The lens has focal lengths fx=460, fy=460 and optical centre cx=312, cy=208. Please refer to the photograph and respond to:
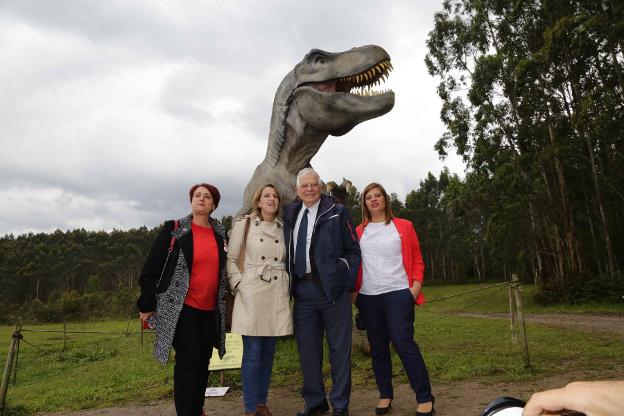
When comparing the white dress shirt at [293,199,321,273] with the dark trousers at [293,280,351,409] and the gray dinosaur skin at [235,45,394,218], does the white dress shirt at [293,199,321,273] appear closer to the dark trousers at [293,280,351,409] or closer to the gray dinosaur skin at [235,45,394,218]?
the dark trousers at [293,280,351,409]

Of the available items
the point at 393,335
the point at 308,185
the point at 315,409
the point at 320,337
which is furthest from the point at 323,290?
the point at 315,409

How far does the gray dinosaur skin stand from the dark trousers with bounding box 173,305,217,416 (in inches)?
65.9

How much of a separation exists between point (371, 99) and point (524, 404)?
147 inches

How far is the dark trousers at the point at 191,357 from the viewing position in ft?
10.1

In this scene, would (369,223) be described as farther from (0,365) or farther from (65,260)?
(65,260)

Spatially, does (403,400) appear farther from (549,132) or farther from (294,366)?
(549,132)

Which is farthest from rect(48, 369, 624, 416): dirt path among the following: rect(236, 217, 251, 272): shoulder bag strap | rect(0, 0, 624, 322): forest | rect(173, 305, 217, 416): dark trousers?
rect(0, 0, 624, 322): forest

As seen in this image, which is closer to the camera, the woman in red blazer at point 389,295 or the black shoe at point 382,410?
the woman in red blazer at point 389,295

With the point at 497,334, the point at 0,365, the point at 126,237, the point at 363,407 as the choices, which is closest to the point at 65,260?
the point at 126,237

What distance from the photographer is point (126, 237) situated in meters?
57.1

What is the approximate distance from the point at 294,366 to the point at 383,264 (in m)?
2.69

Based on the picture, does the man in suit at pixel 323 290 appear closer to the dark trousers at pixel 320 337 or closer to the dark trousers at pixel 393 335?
the dark trousers at pixel 320 337

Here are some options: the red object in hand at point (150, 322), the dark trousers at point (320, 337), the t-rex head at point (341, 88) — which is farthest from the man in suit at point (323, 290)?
the t-rex head at point (341, 88)

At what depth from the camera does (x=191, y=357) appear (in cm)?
309
